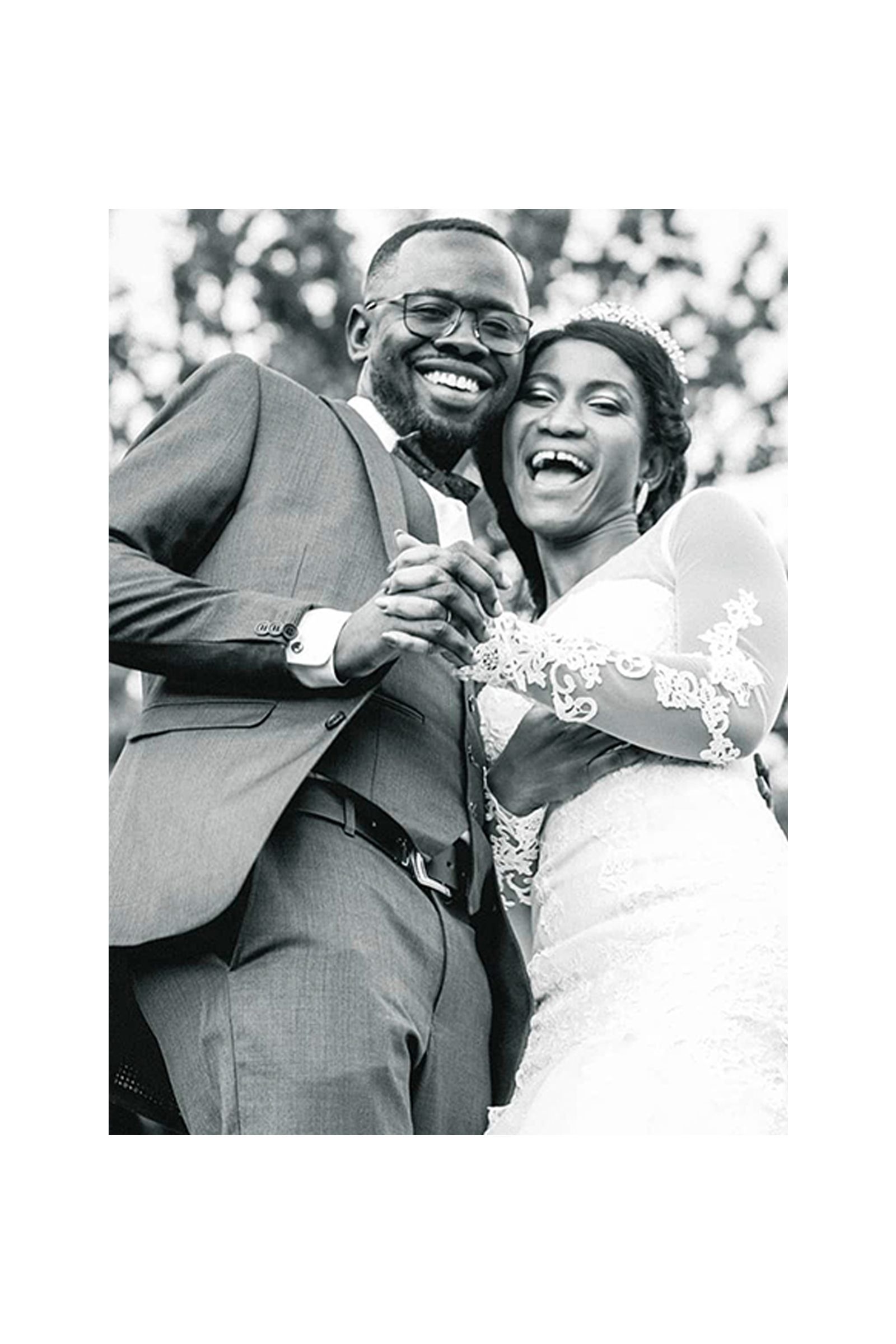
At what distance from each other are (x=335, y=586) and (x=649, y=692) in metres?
0.66

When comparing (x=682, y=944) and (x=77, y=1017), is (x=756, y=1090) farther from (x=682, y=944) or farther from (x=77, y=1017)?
(x=77, y=1017)

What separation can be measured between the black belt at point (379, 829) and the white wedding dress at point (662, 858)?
0.33 metres

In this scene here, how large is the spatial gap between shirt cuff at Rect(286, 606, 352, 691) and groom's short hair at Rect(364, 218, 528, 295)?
1.01 m

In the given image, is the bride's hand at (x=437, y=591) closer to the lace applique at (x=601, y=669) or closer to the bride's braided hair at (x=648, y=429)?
the lace applique at (x=601, y=669)

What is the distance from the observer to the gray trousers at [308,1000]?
10.1 ft

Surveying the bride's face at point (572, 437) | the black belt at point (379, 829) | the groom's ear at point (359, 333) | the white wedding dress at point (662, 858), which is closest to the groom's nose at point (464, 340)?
the groom's ear at point (359, 333)

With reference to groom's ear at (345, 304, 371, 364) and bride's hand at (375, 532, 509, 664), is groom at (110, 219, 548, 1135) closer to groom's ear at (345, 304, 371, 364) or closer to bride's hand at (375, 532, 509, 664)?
bride's hand at (375, 532, 509, 664)

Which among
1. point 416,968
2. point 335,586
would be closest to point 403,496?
point 335,586

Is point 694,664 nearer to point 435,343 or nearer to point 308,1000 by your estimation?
point 435,343

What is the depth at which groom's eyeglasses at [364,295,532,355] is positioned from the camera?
12.7 feet

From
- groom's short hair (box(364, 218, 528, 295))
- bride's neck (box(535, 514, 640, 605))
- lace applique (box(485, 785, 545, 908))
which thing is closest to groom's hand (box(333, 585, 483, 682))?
lace applique (box(485, 785, 545, 908))

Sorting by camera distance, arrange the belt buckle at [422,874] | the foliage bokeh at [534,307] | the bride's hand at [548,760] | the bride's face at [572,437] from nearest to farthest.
→ the belt buckle at [422,874] < the bride's hand at [548,760] < the bride's face at [572,437] < the foliage bokeh at [534,307]

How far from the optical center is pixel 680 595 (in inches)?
154

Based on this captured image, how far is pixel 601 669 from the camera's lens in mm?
3637
